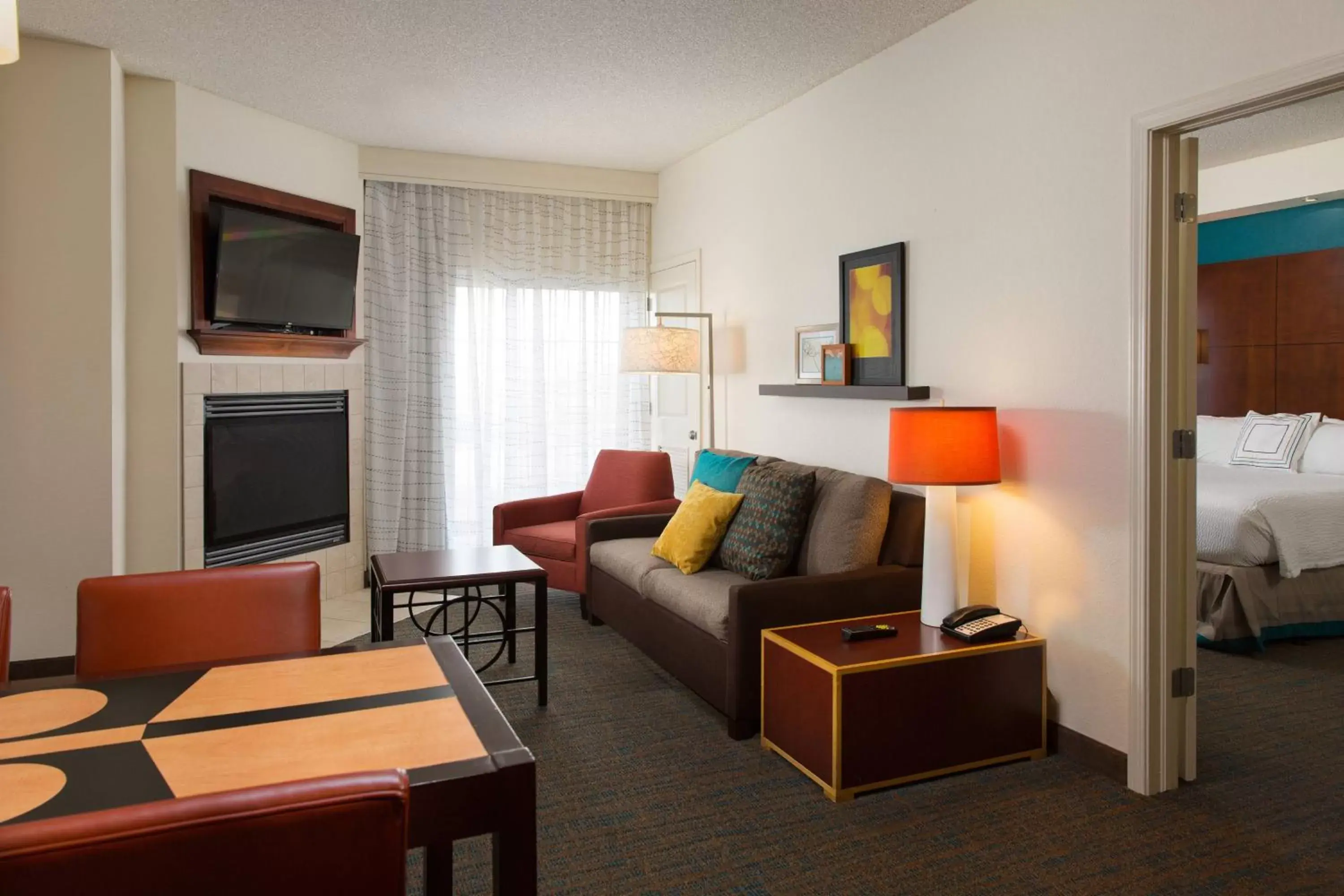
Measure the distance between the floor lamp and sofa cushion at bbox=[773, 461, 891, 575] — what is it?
176 cm

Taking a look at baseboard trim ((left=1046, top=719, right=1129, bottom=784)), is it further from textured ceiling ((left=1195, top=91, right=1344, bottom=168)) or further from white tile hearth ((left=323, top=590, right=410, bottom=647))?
textured ceiling ((left=1195, top=91, right=1344, bottom=168))

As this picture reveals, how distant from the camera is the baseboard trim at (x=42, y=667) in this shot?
13.4 ft

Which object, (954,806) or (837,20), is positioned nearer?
(954,806)

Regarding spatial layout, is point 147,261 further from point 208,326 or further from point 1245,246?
point 1245,246

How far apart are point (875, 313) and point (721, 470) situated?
1.06 meters

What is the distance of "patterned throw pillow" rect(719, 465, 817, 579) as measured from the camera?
3.75 m

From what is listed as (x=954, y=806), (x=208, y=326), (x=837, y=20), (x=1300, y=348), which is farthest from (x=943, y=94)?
(x=1300, y=348)

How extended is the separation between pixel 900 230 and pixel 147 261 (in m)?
3.58

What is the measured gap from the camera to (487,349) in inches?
245

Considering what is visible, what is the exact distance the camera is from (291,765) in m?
1.33

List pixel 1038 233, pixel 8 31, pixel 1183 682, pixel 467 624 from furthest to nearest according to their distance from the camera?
pixel 467 624 → pixel 1038 233 → pixel 1183 682 → pixel 8 31

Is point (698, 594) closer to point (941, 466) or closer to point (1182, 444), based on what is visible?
point (941, 466)

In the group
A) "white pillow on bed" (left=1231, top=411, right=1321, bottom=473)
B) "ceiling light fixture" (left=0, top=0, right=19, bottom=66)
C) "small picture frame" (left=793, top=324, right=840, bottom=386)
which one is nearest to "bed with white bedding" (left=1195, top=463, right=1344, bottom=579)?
"white pillow on bed" (left=1231, top=411, right=1321, bottom=473)

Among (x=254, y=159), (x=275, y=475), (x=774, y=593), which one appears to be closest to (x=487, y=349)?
(x=275, y=475)
